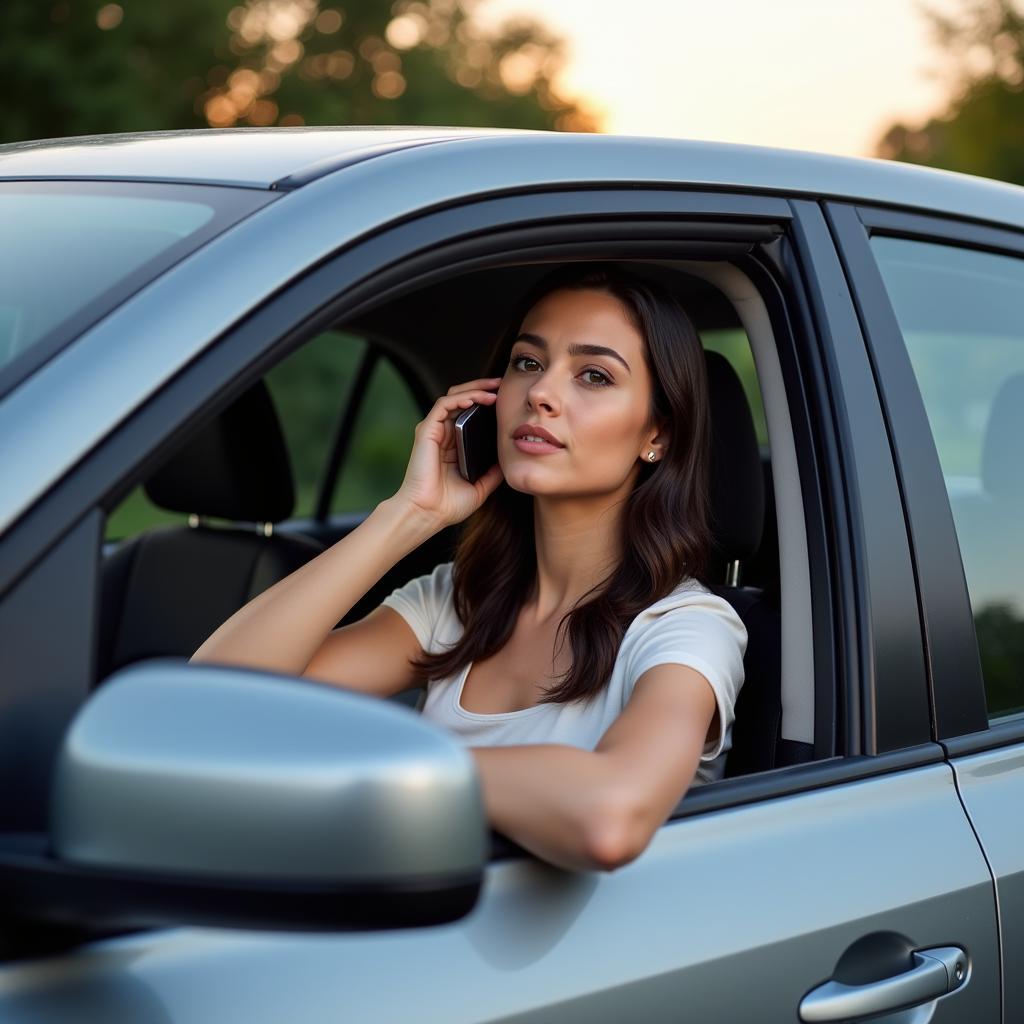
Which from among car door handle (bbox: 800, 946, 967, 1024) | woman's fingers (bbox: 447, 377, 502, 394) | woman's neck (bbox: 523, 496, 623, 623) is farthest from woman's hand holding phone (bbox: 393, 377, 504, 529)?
car door handle (bbox: 800, 946, 967, 1024)

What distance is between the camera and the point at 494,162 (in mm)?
1484

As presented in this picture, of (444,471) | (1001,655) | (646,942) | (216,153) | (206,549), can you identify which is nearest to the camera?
(646,942)

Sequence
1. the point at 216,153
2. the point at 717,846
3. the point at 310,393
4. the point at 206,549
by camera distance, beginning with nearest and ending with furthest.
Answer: the point at 717,846 → the point at 216,153 → the point at 206,549 → the point at 310,393

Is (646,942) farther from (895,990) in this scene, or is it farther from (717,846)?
(895,990)

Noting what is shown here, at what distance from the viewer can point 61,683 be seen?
3.74 ft

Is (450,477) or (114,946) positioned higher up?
(450,477)

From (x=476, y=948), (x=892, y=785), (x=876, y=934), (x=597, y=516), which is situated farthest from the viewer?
(x=597, y=516)

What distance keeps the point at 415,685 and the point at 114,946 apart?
135cm

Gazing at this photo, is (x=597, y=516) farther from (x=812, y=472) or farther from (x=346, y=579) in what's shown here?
(x=812, y=472)

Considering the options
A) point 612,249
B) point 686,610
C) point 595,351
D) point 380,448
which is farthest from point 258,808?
point 380,448

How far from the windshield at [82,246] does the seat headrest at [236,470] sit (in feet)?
4.57

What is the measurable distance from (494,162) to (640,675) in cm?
70

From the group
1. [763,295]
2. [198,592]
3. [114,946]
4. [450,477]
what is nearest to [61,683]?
[114,946]

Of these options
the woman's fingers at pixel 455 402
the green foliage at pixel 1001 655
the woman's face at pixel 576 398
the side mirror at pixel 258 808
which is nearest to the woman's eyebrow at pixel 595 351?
the woman's face at pixel 576 398
